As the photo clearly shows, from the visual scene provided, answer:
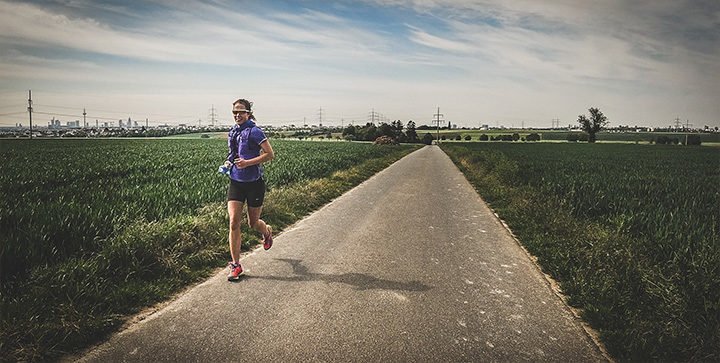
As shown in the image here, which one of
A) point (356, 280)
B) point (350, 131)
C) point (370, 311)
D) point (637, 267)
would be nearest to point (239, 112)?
point (356, 280)

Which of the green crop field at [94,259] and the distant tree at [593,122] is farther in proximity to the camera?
the distant tree at [593,122]

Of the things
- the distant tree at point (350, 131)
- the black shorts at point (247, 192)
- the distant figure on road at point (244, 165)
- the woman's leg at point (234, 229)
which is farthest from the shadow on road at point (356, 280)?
the distant tree at point (350, 131)

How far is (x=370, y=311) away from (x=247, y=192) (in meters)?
2.41

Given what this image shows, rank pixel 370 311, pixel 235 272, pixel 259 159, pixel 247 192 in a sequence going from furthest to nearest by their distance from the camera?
pixel 247 192, pixel 259 159, pixel 235 272, pixel 370 311

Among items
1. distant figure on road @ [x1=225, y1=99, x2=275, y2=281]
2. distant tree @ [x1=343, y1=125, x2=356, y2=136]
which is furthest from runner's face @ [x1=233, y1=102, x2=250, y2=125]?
distant tree @ [x1=343, y1=125, x2=356, y2=136]

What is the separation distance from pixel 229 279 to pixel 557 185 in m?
9.60

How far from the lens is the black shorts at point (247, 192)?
16.8ft

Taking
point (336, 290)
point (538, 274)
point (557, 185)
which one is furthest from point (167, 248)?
point (557, 185)

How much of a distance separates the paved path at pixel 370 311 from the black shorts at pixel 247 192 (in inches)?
39.3

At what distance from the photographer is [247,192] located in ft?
17.0

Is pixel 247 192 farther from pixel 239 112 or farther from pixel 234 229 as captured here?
pixel 239 112

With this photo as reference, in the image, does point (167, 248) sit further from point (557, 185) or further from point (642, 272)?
point (557, 185)

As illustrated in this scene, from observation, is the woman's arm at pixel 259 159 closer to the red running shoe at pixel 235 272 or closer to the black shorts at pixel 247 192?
the black shorts at pixel 247 192

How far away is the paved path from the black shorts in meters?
1.00
